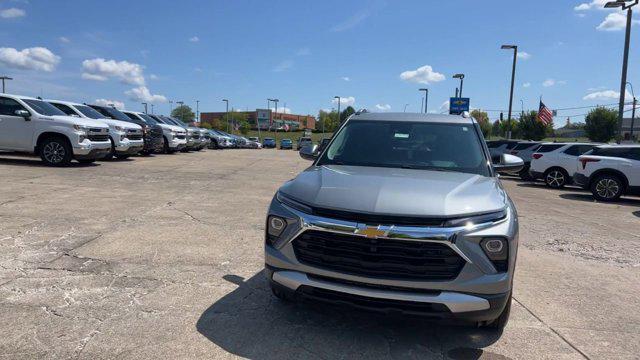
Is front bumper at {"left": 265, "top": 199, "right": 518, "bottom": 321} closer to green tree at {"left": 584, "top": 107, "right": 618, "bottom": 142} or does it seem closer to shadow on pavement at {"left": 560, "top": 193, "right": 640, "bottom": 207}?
shadow on pavement at {"left": 560, "top": 193, "right": 640, "bottom": 207}

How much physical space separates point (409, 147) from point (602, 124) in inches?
2282

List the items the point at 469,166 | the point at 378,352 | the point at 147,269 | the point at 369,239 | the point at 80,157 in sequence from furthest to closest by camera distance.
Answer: the point at 80,157 < the point at 147,269 < the point at 469,166 < the point at 378,352 < the point at 369,239

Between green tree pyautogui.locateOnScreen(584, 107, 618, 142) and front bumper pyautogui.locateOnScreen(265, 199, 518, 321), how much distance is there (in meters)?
57.8

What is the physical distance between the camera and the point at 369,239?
3107 mm

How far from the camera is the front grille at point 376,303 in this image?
10.0ft

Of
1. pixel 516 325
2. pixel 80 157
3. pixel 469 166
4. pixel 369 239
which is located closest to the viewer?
pixel 369 239

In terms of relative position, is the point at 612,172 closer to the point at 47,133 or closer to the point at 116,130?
the point at 116,130

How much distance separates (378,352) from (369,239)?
86cm

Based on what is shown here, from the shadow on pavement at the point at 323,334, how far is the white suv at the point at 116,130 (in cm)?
1290

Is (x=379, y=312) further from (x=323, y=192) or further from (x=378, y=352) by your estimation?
(x=323, y=192)

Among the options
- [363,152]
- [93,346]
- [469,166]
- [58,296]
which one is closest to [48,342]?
[93,346]

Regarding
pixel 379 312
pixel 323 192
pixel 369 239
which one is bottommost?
pixel 379 312

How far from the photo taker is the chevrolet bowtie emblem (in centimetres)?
308

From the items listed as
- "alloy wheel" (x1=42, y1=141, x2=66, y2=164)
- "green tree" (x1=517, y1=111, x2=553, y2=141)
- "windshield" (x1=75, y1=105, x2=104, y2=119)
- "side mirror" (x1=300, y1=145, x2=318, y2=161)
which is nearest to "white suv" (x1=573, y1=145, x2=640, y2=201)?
"side mirror" (x1=300, y1=145, x2=318, y2=161)
